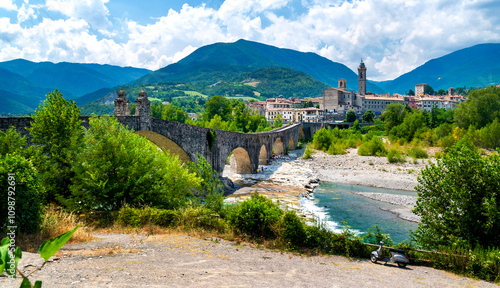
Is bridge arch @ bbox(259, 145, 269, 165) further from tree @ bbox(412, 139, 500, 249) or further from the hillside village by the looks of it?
the hillside village

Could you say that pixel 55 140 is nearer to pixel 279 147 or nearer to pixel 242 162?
pixel 242 162

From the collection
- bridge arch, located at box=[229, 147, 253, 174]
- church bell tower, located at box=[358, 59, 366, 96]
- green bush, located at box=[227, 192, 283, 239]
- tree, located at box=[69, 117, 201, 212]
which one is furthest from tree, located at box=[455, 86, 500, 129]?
church bell tower, located at box=[358, 59, 366, 96]

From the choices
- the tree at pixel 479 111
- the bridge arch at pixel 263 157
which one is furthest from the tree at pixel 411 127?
the bridge arch at pixel 263 157

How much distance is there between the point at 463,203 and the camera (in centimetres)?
1026

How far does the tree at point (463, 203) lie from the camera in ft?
32.3

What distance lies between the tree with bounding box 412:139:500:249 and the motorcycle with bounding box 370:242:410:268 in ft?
6.40

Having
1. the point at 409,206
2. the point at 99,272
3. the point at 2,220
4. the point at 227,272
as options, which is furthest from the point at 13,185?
the point at 409,206

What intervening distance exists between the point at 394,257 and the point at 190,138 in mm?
16211

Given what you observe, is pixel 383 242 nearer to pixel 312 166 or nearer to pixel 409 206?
pixel 409 206

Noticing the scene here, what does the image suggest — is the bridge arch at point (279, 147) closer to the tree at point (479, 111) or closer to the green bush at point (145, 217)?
the tree at point (479, 111)

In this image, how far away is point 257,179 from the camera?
109ft

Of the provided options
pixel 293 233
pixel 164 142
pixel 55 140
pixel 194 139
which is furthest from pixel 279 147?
pixel 293 233

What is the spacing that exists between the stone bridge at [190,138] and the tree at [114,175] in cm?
261

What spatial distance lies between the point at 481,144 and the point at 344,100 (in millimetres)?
77664
